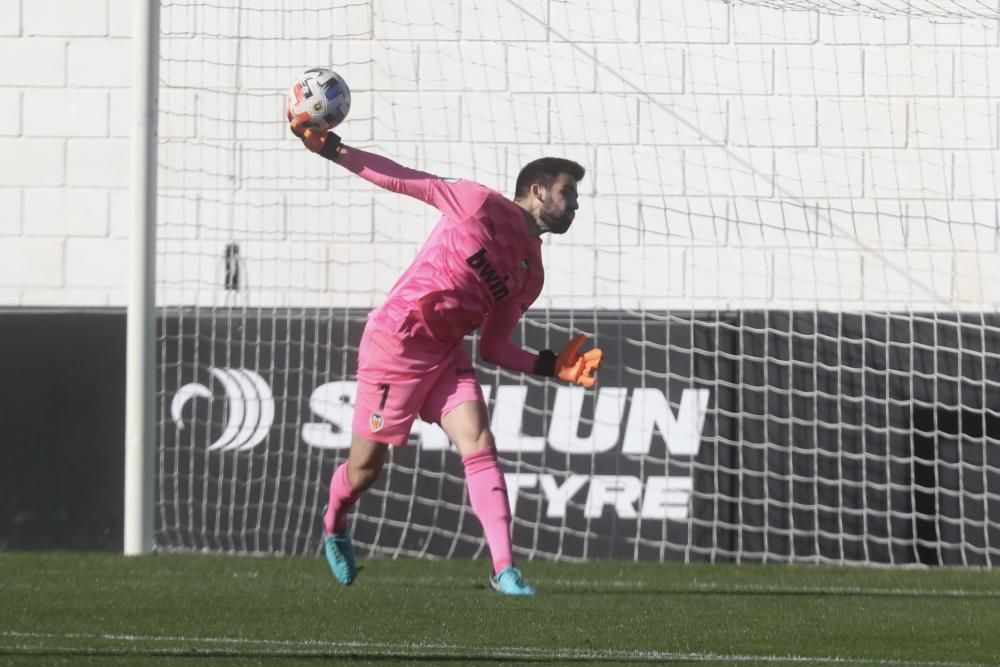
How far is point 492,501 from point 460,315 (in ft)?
2.00

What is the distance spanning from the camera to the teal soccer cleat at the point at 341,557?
5773mm

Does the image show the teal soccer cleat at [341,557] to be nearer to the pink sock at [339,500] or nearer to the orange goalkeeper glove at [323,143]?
the pink sock at [339,500]

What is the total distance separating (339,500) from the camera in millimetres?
5684

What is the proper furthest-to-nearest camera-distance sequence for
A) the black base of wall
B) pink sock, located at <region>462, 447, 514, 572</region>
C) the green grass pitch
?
the black base of wall → pink sock, located at <region>462, 447, 514, 572</region> → the green grass pitch

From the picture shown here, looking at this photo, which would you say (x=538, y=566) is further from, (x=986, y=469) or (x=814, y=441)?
(x=986, y=469)

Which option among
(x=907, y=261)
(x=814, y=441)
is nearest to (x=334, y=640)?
(x=814, y=441)

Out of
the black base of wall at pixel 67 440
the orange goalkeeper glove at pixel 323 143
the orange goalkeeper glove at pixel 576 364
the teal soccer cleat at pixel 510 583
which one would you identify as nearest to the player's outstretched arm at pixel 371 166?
the orange goalkeeper glove at pixel 323 143

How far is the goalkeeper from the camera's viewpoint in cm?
538

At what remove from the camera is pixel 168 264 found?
27.3 feet

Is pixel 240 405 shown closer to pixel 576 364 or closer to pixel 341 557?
pixel 341 557

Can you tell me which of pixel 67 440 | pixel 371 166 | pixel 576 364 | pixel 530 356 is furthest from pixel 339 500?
pixel 67 440

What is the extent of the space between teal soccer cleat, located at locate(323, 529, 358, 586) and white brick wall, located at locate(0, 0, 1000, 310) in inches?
105

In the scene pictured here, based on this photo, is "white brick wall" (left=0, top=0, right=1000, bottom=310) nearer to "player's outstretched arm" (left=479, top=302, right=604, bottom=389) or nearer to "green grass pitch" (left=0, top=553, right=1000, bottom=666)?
"green grass pitch" (left=0, top=553, right=1000, bottom=666)

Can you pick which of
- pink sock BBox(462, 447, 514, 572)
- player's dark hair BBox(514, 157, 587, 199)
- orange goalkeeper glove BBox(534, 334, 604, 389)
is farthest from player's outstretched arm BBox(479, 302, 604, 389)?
player's dark hair BBox(514, 157, 587, 199)
